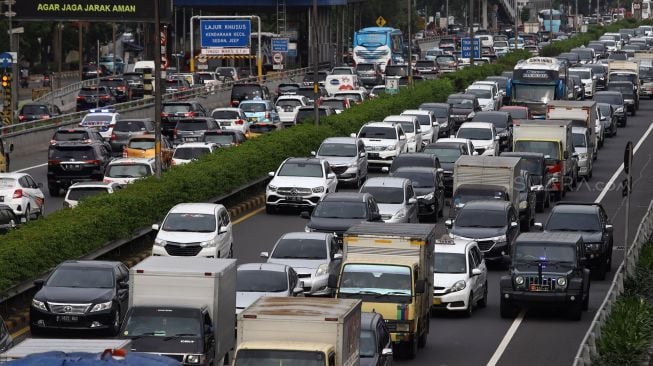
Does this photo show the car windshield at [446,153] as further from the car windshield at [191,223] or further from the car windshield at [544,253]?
the car windshield at [544,253]

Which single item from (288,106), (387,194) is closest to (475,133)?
(387,194)

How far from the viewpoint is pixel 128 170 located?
1716 inches

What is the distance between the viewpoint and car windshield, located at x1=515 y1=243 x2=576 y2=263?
30516 mm

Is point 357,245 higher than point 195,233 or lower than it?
higher

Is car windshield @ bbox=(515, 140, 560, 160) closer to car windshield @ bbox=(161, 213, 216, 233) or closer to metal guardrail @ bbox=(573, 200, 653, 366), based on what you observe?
metal guardrail @ bbox=(573, 200, 653, 366)

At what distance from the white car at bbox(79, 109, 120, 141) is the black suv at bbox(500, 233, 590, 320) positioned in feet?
106

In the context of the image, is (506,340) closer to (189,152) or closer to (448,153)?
(448,153)

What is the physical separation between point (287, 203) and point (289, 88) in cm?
3853

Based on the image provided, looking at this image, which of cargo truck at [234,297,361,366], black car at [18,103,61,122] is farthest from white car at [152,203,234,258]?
black car at [18,103,61,122]

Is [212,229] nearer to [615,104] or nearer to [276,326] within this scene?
[276,326]

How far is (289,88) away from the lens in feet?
A: 266

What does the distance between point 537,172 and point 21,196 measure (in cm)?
1365

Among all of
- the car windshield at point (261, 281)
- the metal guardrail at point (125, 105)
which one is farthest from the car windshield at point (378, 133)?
the car windshield at point (261, 281)

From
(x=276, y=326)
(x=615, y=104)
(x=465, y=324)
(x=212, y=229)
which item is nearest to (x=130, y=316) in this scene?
(x=276, y=326)
